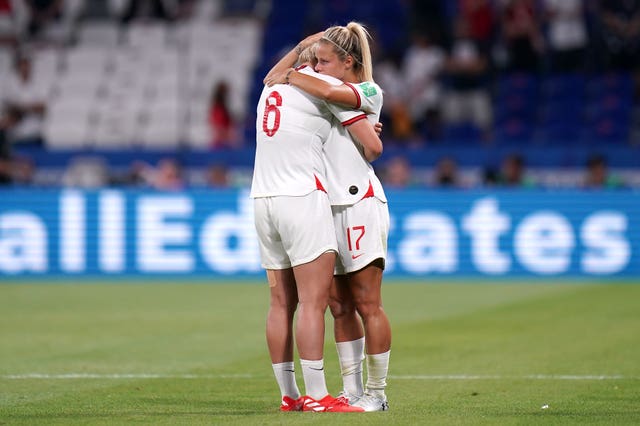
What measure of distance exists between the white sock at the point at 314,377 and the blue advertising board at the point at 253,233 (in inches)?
421

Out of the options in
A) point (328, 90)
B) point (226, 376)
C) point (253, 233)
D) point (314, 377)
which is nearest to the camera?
point (328, 90)

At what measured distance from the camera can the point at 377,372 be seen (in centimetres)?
720

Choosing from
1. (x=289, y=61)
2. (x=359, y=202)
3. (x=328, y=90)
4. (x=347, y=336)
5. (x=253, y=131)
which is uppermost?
(x=253, y=131)

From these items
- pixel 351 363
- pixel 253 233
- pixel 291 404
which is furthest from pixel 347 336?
pixel 253 233

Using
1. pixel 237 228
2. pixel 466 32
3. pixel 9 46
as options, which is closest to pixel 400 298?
pixel 237 228

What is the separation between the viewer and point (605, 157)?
1905 cm

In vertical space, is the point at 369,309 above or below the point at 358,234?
below

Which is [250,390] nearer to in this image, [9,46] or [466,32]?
[466,32]

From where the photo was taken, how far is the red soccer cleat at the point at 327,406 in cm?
707

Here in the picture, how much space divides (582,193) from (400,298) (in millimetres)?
3979

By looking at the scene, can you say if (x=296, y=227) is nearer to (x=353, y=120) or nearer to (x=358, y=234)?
(x=358, y=234)

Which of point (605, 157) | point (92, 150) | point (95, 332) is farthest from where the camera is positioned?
point (92, 150)

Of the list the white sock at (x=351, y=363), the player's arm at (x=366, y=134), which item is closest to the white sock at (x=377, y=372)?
the white sock at (x=351, y=363)

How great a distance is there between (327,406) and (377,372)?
0.35 m
